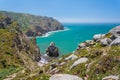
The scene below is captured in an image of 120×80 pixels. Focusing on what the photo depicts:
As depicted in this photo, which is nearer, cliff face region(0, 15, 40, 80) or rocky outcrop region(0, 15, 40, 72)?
cliff face region(0, 15, 40, 80)

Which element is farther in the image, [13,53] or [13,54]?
[13,53]

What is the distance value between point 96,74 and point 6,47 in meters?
75.7

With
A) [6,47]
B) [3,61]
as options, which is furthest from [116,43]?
[6,47]

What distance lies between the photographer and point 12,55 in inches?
3501

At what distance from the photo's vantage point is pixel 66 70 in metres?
26.3

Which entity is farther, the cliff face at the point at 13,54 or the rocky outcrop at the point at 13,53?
the rocky outcrop at the point at 13,53

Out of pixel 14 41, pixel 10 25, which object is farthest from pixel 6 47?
pixel 10 25

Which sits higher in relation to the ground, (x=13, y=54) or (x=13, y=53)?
(x=13, y=53)

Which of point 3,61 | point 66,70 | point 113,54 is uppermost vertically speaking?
point 113,54

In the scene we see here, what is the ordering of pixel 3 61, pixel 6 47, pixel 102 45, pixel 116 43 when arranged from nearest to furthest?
1. pixel 116 43
2. pixel 102 45
3. pixel 3 61
4. pixel 6 47

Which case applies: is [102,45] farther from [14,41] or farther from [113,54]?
[14,41]

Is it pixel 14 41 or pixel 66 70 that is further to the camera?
pixel 14 41

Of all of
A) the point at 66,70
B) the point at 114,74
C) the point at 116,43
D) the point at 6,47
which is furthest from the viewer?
the point at 6,47

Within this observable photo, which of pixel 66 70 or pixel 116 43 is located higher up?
pixel 116 43
